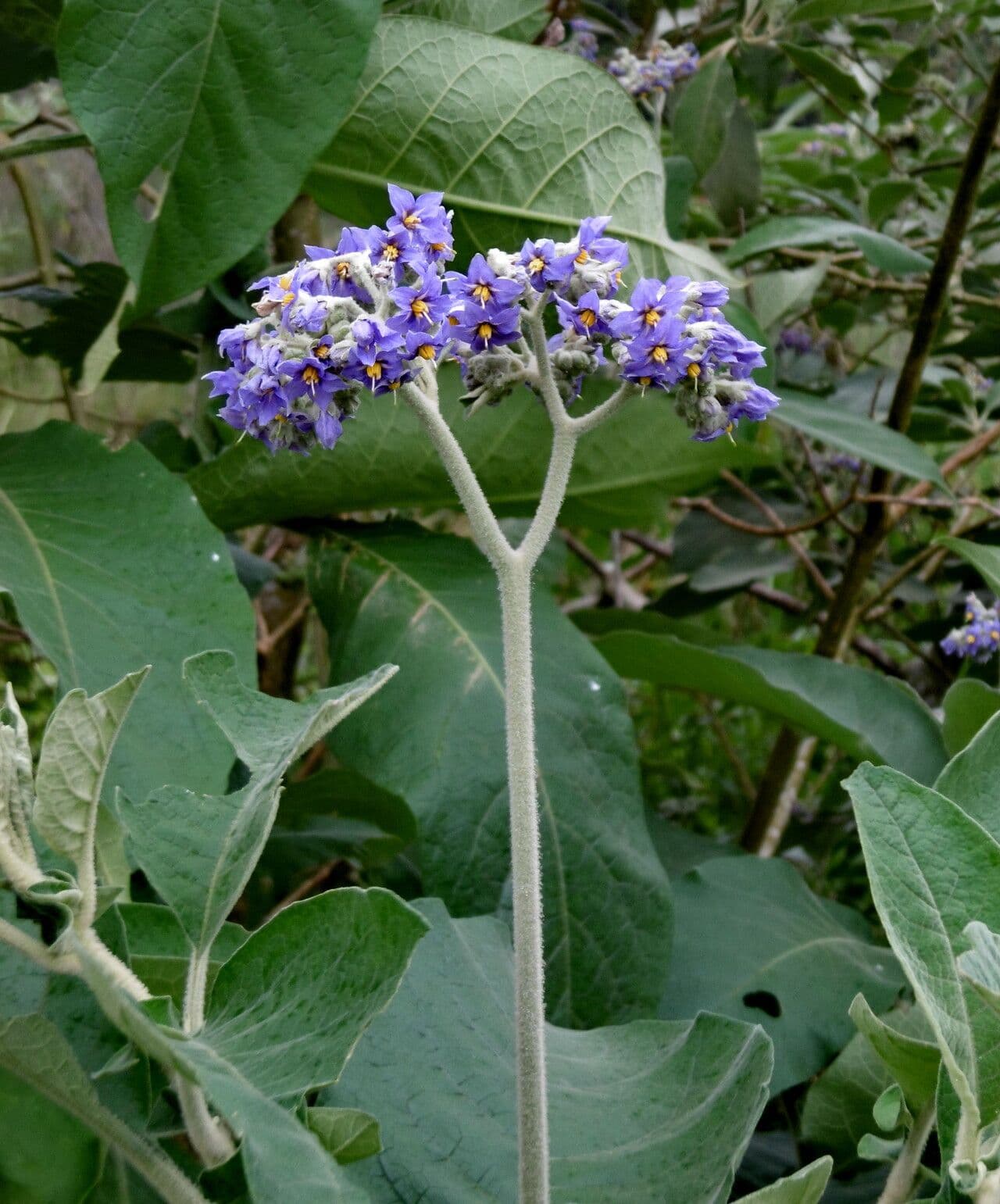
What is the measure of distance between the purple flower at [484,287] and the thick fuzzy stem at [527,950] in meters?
0.17

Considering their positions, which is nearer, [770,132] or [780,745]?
[780,745]

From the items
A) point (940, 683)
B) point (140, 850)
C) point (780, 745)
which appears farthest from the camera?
point (940, 683)

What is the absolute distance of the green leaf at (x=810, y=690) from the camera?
0.96 m

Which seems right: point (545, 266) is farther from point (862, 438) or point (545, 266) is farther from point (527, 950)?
point (862, 438)

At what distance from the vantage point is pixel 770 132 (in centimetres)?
221

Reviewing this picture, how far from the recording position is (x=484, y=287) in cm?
55

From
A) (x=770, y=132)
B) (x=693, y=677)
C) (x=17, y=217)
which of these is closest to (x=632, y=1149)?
(x=693, y=677)

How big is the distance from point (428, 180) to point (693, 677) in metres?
0.46

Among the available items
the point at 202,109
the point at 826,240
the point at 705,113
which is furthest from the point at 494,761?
the point at 705,113

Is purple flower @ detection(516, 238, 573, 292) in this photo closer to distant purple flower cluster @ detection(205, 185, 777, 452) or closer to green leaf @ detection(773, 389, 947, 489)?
distant purple flower cluster @ detection(205, 185, 777, 452)

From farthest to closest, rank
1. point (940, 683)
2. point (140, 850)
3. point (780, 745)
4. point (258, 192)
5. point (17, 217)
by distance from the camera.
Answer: point (17, 217) < point (940, 683) < point (780, 745) < point (258, 192) < point (140, 850)

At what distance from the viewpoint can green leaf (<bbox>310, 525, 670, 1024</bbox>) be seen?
80 centimetres

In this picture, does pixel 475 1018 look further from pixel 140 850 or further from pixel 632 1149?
pixel 140 850

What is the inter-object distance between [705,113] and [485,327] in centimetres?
89
